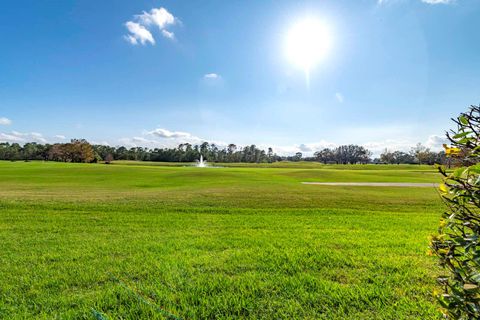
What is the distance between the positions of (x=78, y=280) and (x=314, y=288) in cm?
301

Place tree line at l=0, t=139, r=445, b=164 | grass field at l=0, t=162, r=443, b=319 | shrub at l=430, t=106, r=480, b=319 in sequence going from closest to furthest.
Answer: shrub at l=430, t=106, r=480, b=319 < grass field at l=0, t=162, r=443, b=319 < tree line at l=0, t=139, r=445, b=164

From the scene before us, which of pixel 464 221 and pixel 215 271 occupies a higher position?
pixel 464 221

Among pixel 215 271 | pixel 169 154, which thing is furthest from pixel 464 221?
pixel 169 154

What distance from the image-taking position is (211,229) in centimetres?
696

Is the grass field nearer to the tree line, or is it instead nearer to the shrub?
the shrub

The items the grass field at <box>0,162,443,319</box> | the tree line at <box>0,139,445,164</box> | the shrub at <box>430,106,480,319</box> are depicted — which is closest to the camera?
the shrub at <box>430,106,480,319</box>

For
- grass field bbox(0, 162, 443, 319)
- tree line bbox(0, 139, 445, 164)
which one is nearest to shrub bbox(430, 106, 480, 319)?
grass field bbox(0, 162, 443, 319)

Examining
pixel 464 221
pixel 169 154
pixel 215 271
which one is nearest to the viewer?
pixel 464 221

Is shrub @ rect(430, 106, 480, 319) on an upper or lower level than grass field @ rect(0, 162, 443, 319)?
upper

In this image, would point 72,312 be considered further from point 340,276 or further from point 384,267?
point 384,267

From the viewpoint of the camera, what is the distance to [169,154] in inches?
4449

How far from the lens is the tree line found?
93.5 meters

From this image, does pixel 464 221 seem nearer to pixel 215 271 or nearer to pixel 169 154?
pixel 215 271

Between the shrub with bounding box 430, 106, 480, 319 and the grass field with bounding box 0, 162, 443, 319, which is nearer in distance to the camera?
the shrub with bounding box 430, 106, 480, 319
